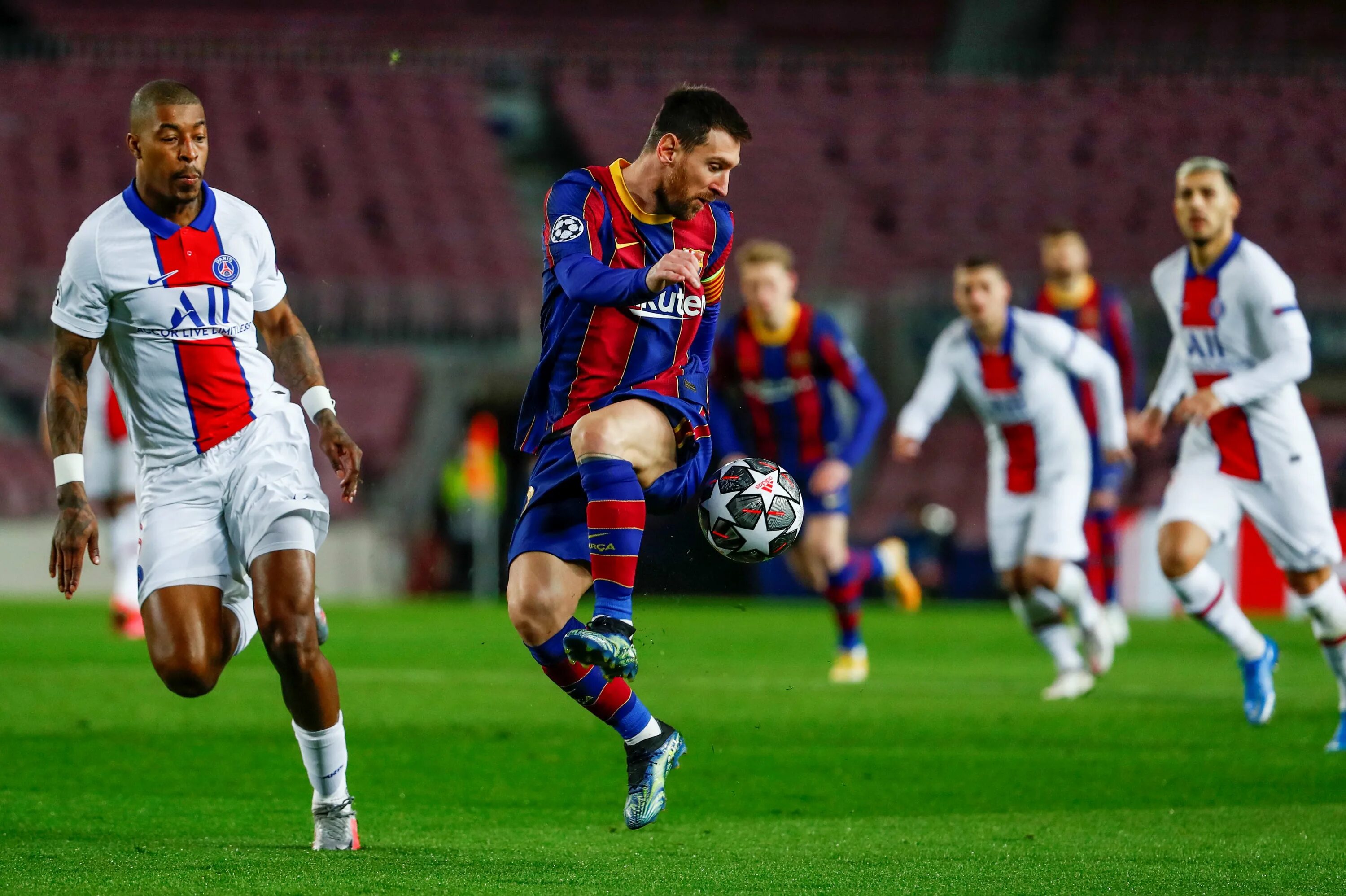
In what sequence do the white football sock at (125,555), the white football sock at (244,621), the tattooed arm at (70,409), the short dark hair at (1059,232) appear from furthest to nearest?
1. the white football sock at (125,555)
2. the short dark hair at (1059,232)
3. the white football sock at (244,621)
4. the tattooed arm at (70,409)

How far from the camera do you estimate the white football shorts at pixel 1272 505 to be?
7.63 meters

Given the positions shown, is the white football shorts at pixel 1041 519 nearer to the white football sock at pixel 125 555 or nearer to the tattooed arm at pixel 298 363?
the tattooed arm at pixel 298 363

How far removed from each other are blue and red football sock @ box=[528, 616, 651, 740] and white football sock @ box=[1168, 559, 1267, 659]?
3.33m

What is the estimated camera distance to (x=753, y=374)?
1042cm

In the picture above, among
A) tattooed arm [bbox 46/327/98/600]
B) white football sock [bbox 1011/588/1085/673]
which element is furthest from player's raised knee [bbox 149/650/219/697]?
white football sock [bbox 1011/588/1085/673]

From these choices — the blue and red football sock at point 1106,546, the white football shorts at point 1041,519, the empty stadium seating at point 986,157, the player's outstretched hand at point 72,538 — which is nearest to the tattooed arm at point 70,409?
the player's outstretched hand at point 72,538

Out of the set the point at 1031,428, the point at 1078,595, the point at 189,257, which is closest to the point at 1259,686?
the point at 1078,595

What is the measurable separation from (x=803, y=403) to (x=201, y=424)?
561 centimetres

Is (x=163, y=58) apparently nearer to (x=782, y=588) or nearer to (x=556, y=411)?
(x=782, y=588)

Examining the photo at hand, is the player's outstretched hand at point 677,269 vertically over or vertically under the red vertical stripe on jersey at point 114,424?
over

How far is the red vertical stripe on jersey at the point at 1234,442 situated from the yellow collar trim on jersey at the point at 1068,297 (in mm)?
4538

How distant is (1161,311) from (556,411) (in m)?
16.2

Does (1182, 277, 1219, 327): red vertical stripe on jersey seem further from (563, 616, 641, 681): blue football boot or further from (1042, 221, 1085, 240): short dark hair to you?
(1042, 221, 1085, 240): short dark hair

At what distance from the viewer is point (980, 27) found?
1100 inches
